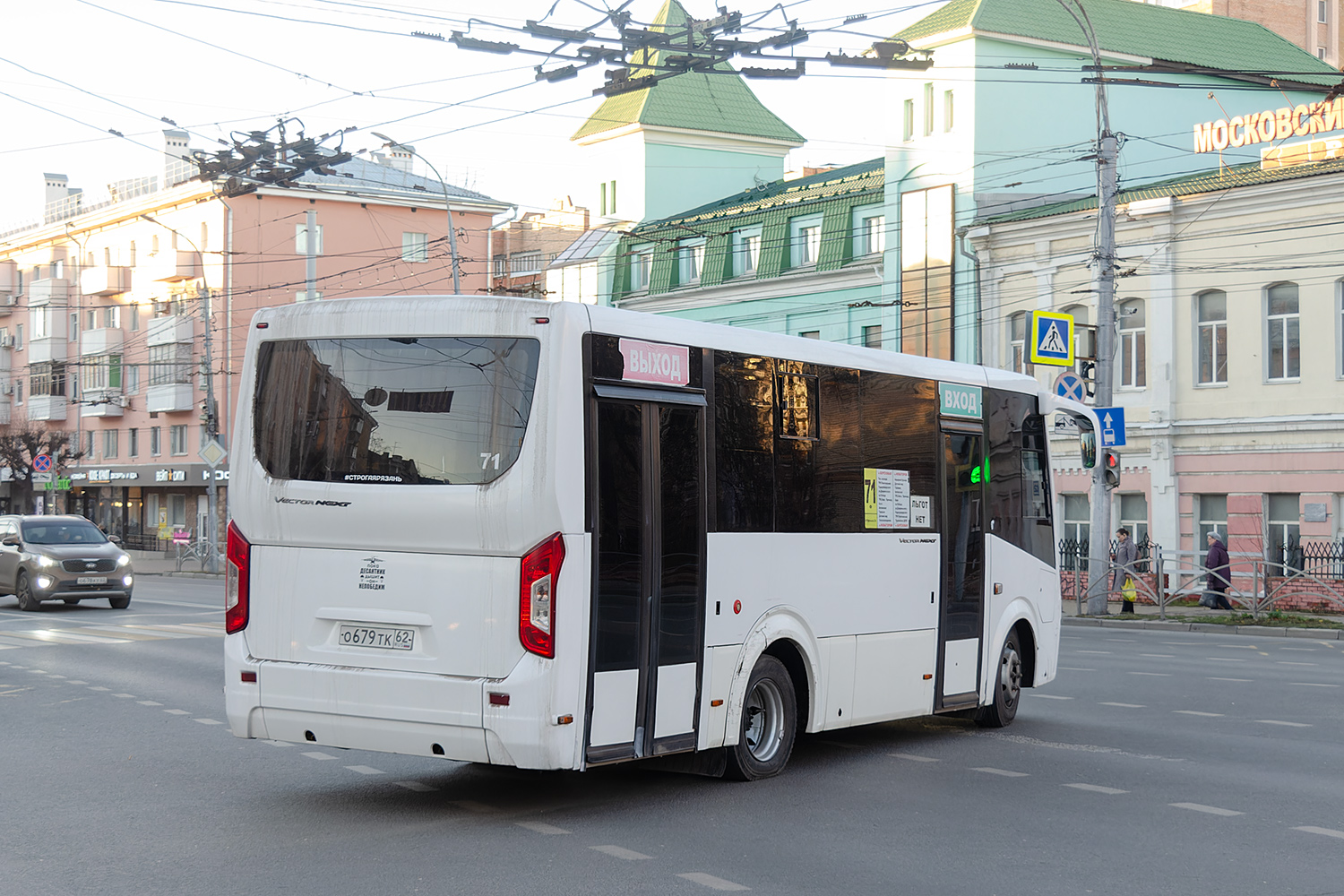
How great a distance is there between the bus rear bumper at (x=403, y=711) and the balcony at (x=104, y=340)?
6559 cm

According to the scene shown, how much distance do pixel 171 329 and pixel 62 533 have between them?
129 feet

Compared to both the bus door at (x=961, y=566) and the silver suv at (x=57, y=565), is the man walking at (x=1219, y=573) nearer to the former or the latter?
the bus door at (x=961, y=566)

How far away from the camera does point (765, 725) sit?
33.3 feet

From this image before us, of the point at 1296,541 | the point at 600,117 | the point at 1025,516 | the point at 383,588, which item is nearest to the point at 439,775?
Answer: the point at 383,588

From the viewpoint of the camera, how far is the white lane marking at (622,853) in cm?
764

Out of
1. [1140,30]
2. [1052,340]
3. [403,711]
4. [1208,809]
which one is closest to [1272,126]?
[1052,340]

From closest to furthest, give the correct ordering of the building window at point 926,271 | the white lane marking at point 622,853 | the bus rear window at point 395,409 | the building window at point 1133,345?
the white lane marking at point 622,853 → the bus rear window at point 395,409 → the building window at point 1133,345 → the building window at point 926,271

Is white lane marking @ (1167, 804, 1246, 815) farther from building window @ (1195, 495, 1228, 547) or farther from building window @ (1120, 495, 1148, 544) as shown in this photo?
building window @ (1120, 495, 1148, 544)

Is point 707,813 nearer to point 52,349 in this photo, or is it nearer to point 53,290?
point 53,290

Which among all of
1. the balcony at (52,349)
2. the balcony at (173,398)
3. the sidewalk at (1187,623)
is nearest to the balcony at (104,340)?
the balcony at (173,398)

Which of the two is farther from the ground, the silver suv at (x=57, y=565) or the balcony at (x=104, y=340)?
the balcony at (x=104, y=340)

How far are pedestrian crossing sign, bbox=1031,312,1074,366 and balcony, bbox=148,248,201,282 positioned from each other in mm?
44220

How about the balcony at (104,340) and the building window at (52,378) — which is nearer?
the balcony at (104,340)

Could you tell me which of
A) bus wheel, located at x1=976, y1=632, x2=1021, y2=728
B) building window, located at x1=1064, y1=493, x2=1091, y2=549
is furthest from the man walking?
bus wheel, located at x1=976, y1=632, x2=1021, y2=728
